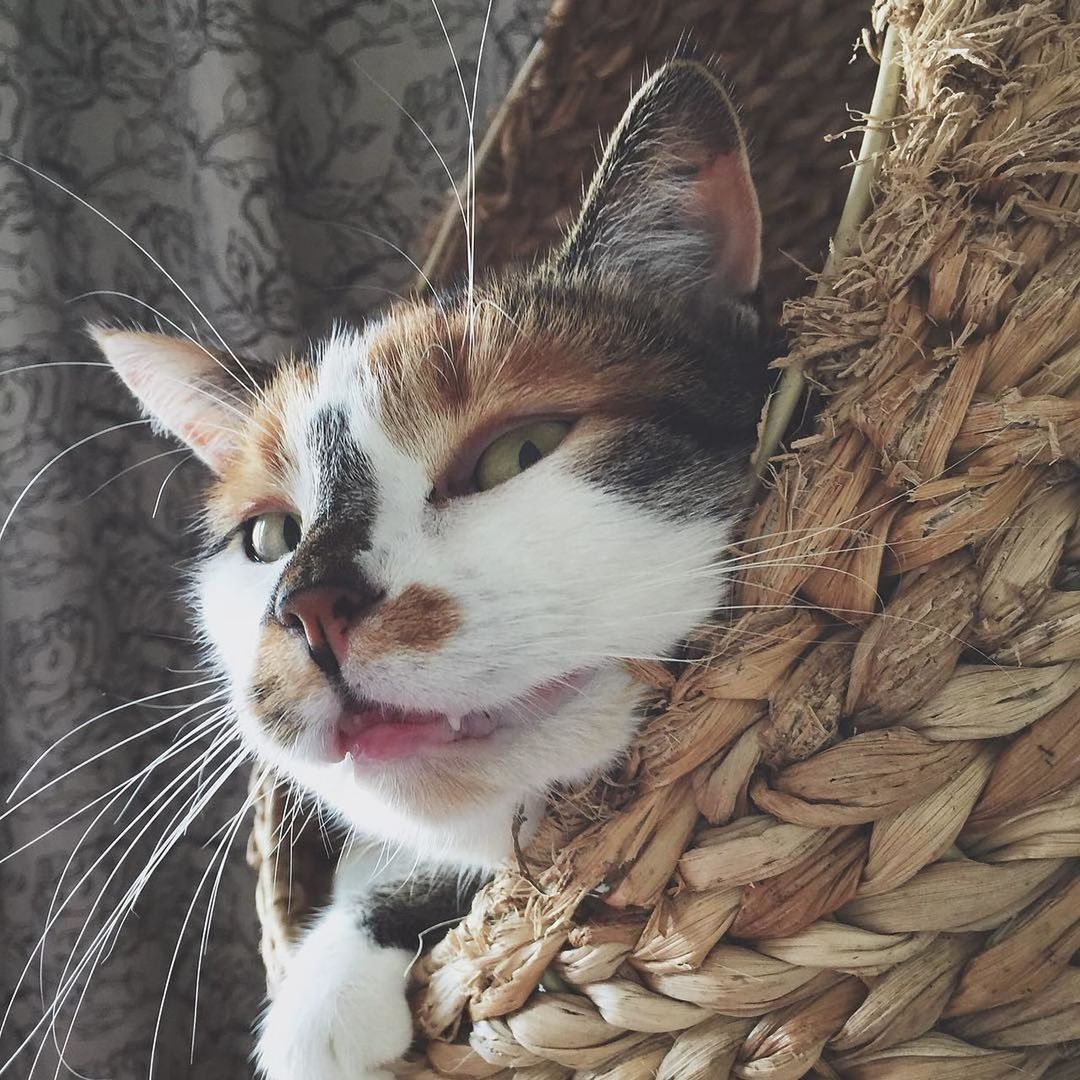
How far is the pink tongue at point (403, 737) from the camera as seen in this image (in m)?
0.54

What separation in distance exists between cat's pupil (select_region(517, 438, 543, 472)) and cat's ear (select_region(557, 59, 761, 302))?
0.17 metres

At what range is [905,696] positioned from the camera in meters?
0.46

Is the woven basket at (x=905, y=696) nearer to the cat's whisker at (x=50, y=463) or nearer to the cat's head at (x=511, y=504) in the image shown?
the cat's head at (x=511, y=504)

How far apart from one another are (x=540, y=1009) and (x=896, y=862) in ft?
0.70

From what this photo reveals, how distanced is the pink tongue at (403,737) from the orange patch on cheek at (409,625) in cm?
5

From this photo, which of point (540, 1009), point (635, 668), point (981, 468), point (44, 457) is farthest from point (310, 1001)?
point (44, 457)

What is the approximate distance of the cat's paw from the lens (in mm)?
621

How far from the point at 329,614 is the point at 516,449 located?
6.7 inches

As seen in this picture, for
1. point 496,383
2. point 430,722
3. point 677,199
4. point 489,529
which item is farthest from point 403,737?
point 677,199

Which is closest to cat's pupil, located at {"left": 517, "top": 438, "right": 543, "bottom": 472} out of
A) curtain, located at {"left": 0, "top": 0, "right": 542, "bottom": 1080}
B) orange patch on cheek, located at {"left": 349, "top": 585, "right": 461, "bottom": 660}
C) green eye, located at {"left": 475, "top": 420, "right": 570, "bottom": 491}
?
green eye, located at {"left": 475, "top": 420, "right": 570, "bottom": 491}

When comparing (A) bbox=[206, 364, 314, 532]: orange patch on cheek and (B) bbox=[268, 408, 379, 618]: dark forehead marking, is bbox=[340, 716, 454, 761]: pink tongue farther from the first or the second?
(A) bbox=[206, 364, 314, 532]: orange patch on cheek

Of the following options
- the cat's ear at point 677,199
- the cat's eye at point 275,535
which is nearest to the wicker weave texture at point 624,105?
the cat's eye at point 275,535

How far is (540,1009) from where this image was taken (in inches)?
20.5

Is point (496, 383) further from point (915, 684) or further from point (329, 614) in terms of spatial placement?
point (915, 684)
